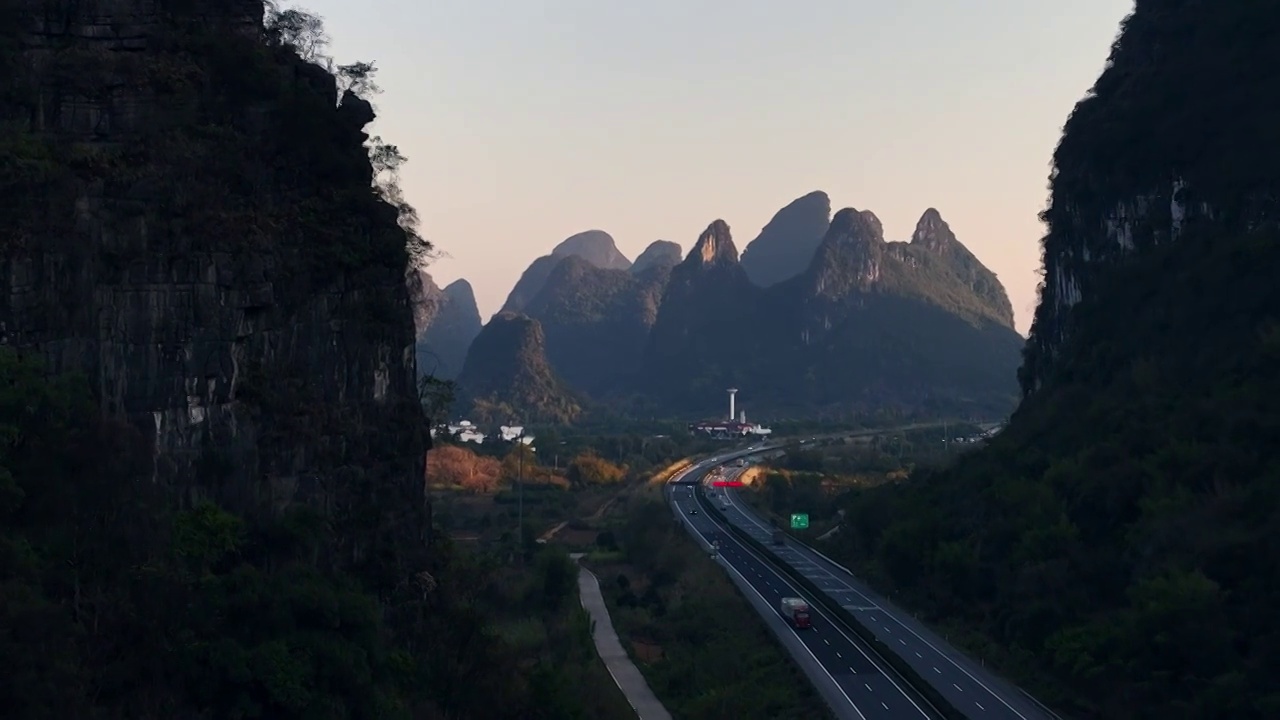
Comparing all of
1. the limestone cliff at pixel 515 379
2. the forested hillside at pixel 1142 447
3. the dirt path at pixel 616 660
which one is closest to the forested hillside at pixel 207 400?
the dirt path at pixel 616 660

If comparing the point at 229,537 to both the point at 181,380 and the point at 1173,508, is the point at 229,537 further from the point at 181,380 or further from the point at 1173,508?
the point at 1173,508

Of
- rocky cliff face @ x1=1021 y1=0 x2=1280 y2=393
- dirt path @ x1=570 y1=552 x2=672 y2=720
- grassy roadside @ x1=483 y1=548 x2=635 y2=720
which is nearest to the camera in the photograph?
grassy roadside @ x1=483 y1=548 x2=635 y2=720

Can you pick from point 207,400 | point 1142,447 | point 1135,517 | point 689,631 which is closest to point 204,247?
point 207,400

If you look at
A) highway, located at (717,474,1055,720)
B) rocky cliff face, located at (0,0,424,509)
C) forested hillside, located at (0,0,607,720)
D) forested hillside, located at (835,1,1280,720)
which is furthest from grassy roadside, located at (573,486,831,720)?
rocky cliff face, located at (0,0,424,509)

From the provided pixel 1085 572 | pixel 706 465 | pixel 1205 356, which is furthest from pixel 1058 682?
pixel 706 465

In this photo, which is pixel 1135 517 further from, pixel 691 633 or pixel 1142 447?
pixel 691 633

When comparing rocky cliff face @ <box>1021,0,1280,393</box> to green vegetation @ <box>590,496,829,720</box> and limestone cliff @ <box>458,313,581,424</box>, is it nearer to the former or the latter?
green vegetation @ <box>590,496,829,720</box>
